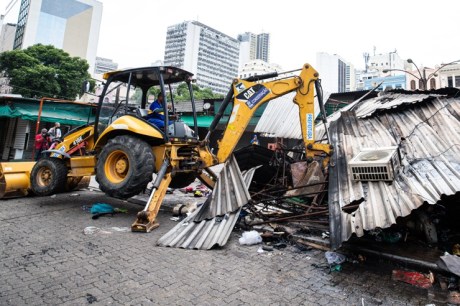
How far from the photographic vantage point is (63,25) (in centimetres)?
5500

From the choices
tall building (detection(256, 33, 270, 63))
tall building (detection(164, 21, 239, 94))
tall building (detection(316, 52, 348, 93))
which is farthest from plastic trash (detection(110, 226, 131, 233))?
tall building (detection(256, 33, 270, 63))

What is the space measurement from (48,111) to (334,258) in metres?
13.4

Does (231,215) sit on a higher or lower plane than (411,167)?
lower

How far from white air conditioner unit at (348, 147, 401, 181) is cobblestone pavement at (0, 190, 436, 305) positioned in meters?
1.21

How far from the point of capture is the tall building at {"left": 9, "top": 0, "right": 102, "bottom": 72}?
50.5 metres

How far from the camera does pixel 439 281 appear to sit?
2.85 m

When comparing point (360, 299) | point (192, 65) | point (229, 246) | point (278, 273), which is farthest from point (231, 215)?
point (192, 65)

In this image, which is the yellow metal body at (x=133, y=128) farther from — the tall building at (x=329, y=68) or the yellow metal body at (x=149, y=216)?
the tall building at (x=329, y=68)

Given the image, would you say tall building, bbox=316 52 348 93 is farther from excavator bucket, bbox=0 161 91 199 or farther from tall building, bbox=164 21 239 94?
excavator bucket, bbox=0 161 91 199

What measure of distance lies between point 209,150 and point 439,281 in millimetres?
4274

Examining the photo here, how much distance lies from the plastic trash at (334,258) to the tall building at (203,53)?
94.9m

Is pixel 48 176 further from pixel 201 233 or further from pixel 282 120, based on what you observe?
pixel 282 120

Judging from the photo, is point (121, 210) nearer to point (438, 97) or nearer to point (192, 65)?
point (438, 97)

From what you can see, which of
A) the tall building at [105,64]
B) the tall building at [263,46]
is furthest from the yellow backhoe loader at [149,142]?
the tall building at [263,46]
